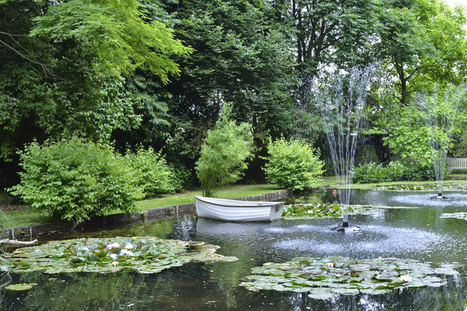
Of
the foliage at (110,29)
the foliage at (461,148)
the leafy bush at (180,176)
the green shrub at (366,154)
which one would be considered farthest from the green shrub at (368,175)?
the foliage at (110,29)

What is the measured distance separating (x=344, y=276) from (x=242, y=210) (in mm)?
5891

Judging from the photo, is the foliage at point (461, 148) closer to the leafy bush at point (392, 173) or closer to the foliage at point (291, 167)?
the leafy bush at point (392, 173)

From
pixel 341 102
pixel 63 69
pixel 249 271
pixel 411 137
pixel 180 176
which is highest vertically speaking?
pixel 341 102

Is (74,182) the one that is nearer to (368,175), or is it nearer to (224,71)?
(224,71)

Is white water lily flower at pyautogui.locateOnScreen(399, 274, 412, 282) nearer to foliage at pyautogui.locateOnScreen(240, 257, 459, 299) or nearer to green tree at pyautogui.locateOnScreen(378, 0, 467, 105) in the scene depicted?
foliage at pyautogui.locateOnScreen(240, 257, 459, 299)

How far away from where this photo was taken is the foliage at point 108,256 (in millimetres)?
6234

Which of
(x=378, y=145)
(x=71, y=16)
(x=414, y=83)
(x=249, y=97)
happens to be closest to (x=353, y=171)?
(x=249, y=97)

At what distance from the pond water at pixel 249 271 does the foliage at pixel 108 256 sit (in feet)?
0.88

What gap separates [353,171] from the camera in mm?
25281

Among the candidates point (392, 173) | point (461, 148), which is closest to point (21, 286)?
point (392, 173)

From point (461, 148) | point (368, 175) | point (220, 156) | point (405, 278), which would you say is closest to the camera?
point (405, 278)

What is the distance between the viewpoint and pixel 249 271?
19.5ft

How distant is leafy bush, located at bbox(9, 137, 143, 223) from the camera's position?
9.59 m

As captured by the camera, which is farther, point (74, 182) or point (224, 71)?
point (224, 71)
